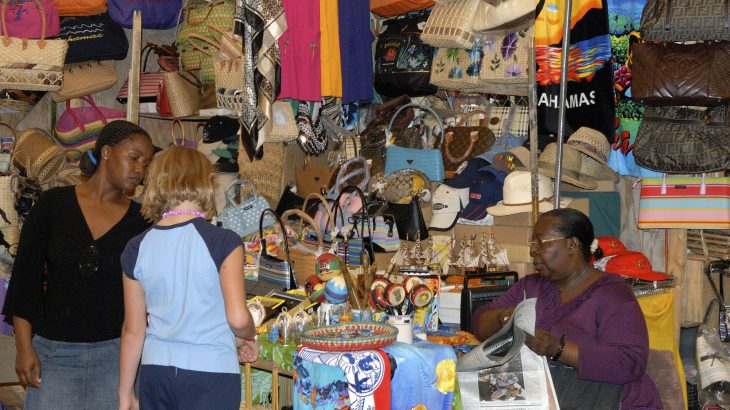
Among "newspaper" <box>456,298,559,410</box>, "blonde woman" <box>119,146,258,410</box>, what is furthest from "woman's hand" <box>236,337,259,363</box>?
"newspaper" <box>456,298,559,410</box>

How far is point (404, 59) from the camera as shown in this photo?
7.46 metres

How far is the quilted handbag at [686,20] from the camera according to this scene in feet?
17.6

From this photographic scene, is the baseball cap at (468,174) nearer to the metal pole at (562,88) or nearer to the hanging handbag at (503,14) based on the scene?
the hanging handbag at (503,14)

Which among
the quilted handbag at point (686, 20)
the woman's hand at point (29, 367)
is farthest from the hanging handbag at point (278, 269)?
the quilted handbag at point (686, 20)

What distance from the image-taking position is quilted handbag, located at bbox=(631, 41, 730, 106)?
5.46 meters

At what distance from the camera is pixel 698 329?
18.7 ft

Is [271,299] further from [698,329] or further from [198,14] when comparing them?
[198,14]

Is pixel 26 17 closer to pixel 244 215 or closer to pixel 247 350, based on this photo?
pixel 244 215

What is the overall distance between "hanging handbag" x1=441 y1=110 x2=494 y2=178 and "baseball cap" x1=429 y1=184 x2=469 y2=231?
48cm

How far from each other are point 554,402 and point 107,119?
4.97 meters

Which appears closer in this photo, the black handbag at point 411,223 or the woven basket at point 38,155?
the black handbag at point 411,223

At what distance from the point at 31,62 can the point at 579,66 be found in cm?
385

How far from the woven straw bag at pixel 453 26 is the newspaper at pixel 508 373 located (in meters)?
3.40

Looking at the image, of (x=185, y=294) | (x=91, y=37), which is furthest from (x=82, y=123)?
(x=185, y=294)
